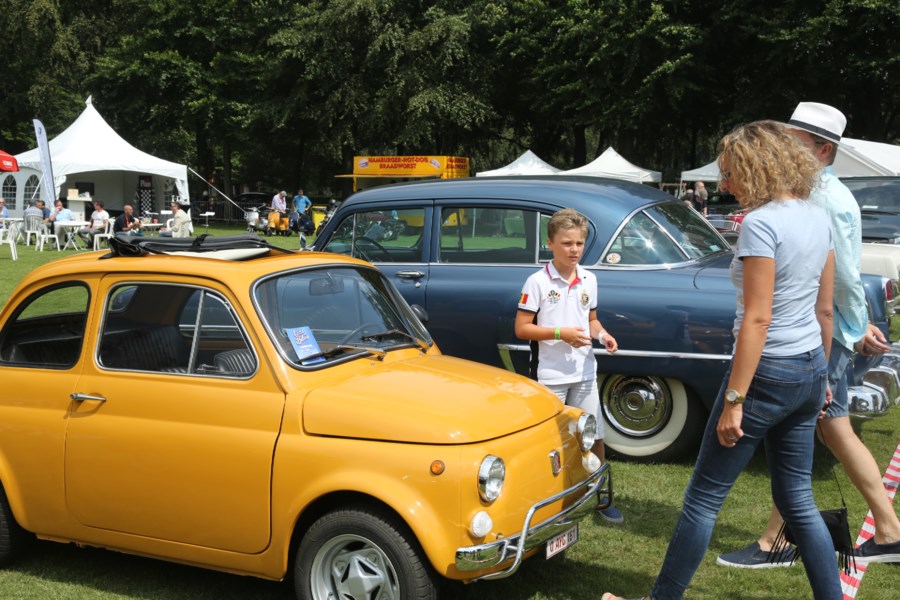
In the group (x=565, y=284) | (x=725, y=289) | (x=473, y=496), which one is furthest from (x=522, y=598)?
(x=725, y=289)

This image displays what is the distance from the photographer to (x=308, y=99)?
41750mm

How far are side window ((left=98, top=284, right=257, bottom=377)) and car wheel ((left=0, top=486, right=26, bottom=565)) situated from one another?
2.96ft

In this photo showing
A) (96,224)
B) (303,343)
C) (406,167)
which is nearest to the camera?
(303,343)

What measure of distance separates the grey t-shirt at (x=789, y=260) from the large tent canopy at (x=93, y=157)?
3006 centimetres

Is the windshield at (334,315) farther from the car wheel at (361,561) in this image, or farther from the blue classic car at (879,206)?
the blue classic car at (879,206)

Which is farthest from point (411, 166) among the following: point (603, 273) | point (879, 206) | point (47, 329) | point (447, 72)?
point (47, 329)

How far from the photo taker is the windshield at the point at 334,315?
13.7 ft

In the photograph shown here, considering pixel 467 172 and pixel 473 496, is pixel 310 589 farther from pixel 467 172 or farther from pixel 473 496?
pixel 467 172

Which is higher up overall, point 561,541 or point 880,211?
point 880,211

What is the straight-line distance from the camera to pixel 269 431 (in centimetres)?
389

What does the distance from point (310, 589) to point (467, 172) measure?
3592 cm

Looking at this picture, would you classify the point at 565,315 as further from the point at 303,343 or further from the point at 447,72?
the point at 447,72

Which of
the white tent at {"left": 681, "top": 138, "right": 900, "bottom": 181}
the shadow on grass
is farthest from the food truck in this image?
the shadow on grass

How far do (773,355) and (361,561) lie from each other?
5.93ft
